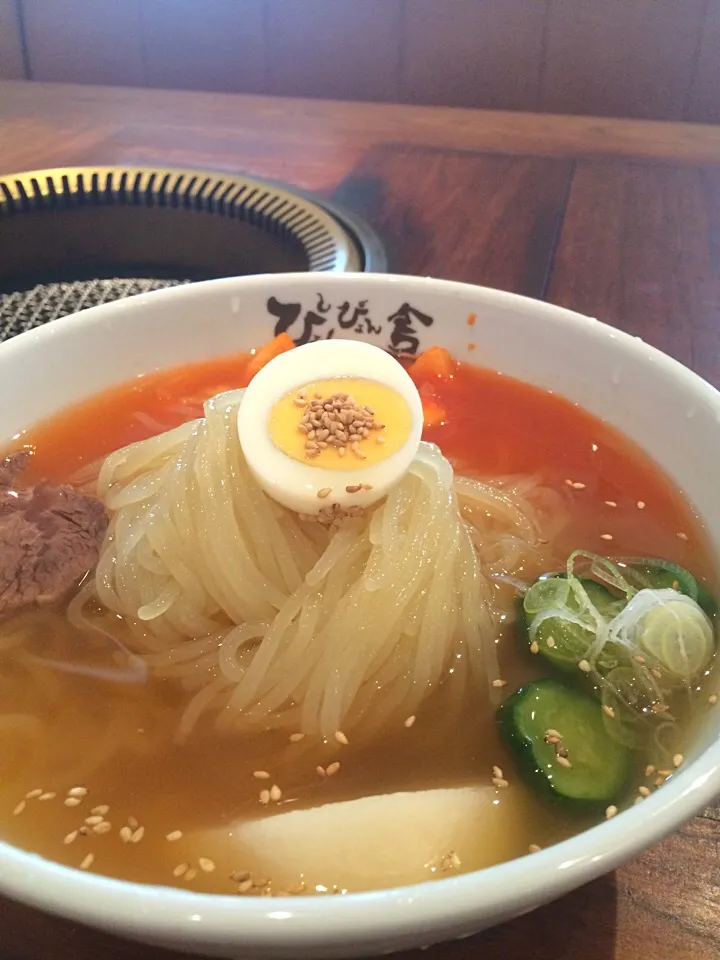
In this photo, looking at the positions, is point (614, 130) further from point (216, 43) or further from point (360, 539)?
point (360, 539)

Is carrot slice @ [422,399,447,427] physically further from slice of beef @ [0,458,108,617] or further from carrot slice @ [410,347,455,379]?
slice of beef @ [0,458,108,617]

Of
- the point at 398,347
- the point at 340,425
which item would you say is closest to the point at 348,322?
the point at 398,347

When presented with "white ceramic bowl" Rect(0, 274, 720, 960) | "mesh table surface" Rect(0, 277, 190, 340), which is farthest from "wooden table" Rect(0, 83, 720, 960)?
"mesh table surface" Rect(0, 277, 190, 340)

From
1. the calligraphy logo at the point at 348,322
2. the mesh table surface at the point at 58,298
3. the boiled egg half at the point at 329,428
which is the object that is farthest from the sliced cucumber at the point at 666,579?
the mesh table surface at the point at 58,298

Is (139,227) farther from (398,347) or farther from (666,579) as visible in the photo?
(666,579)

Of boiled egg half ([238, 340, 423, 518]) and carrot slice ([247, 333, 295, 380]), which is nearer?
boiled egg half ([238, 340, 423, 518])

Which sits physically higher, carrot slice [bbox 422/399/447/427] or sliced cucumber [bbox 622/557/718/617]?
sliced cucumber [bbox 622/557/718/617]

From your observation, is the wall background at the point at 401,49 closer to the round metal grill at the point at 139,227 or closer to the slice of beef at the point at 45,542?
the round metal grill at the point at 139,227
